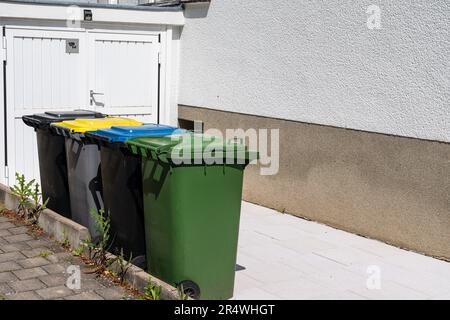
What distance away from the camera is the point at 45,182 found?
7.61 metres

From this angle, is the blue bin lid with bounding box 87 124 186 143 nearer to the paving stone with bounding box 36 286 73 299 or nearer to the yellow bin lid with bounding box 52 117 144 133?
the yellow bin lid with bounding box 52 117 144 133

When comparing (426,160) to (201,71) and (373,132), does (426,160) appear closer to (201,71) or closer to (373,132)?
(373,132)

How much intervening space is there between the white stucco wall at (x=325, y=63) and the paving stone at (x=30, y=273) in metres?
3.72

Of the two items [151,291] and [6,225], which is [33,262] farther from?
[151,291]

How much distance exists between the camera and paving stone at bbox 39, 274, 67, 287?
226 inches

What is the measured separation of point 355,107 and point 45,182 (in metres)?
3.63

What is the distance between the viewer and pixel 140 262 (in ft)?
19.1

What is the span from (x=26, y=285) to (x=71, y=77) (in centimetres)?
461

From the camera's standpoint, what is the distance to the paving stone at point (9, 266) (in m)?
6.06

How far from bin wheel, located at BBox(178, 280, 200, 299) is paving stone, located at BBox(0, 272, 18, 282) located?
1.61m

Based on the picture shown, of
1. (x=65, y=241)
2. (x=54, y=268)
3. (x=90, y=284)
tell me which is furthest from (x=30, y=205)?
(x=90, y=284)

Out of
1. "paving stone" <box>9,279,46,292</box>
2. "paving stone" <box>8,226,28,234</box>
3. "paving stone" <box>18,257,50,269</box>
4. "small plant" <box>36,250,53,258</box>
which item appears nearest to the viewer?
"paving stone" <box>9,279,46,292</box>

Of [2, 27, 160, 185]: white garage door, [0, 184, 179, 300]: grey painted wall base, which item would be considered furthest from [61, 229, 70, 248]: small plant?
[2, 27, 160, 185]: white garage door

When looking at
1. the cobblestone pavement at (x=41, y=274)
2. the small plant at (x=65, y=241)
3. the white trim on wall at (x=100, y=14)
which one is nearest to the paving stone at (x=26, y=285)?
the cobblestone pavement at (x=41, y=274)
